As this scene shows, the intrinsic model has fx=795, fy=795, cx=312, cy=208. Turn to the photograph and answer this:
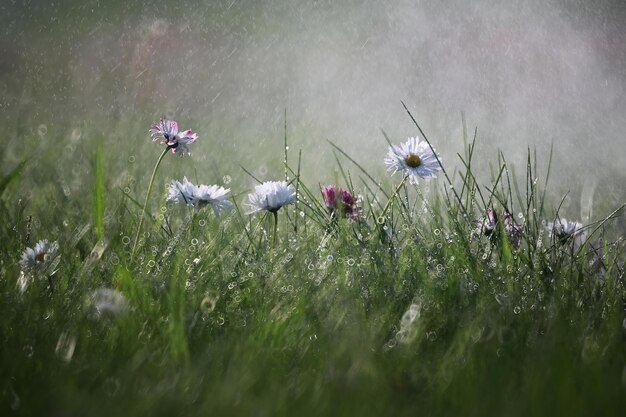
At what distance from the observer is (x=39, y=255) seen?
4.68ft

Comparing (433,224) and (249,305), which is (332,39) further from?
(249,305)

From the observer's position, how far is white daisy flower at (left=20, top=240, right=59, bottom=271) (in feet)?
4.56

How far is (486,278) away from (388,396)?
21.0 inches

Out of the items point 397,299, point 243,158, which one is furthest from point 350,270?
point 243,158

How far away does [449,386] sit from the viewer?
984mm

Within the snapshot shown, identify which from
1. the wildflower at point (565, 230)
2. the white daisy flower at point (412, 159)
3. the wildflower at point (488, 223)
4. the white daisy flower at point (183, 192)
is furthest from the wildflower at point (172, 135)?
the wildflower at point (565, 230)

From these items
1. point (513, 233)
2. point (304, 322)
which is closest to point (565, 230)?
point (513, 233)

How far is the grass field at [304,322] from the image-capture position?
89 cm

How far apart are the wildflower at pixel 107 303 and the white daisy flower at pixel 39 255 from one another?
6.9 inches

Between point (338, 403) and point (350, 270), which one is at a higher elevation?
point (350, 270)

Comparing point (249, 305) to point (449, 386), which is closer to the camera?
point (449, 386)

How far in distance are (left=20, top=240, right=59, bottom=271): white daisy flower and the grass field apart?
0.06 feet

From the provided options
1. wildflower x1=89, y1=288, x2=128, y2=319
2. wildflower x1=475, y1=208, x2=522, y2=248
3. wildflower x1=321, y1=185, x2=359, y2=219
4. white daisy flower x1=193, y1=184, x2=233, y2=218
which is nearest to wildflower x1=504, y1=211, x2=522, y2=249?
wildflower x1=475, y1=208, x2=522, y2=248

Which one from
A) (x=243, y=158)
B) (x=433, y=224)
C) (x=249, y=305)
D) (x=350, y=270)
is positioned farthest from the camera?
(x=243, y=158)
